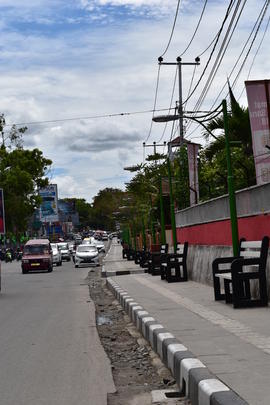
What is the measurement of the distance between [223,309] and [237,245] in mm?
1824

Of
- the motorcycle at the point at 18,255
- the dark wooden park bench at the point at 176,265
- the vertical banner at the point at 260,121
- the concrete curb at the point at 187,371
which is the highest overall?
the vertical banner at the point at 260,121

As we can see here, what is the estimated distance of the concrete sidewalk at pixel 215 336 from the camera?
5.71 metres

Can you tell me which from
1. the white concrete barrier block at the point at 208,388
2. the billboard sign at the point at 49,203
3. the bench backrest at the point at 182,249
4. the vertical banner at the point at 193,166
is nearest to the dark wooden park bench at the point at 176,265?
the bench backrest at the point at 182,249

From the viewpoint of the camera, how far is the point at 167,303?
13.6 m

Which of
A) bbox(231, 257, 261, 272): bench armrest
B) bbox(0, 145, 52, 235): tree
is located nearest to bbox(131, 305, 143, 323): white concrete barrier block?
bbox(231, 257, 261, 272): bench armrest

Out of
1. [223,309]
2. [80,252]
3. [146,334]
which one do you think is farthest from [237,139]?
[80,252]

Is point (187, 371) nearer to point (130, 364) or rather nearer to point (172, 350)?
point (172, 350)

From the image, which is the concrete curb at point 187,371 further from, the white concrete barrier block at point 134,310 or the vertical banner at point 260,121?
the vertical banner at point 260,121

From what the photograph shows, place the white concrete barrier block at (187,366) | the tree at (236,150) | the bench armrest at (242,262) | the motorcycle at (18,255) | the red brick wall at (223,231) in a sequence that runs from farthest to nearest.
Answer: the motorcycle at (18,255) → the tree at (236,150) → the red brick wall at (223,231) → the bench armrest at (242,262) → the white concrete barrier block at (187,366)

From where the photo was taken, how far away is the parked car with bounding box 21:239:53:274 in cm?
4044

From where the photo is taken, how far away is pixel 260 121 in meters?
13.5

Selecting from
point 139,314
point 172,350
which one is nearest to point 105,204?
point 139,314

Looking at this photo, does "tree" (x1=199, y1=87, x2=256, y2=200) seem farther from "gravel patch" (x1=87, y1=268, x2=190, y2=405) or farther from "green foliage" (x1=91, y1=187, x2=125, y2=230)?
"green foliage" (x1=91, y1=187, x2=125, y2=230)

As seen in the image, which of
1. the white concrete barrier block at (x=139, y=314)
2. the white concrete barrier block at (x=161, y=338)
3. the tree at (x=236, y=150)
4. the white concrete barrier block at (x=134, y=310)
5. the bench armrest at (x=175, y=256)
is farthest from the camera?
the bench armrest at (x=175, y=256)
